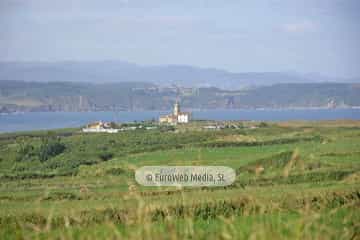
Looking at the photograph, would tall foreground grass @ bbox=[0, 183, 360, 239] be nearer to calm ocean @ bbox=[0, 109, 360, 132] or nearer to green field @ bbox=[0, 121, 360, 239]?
green field @ bbox=[0, 121, 360, 239]

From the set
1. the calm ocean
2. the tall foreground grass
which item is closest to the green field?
the tall foreground grass

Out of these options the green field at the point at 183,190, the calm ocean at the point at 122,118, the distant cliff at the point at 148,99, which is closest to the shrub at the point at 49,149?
the green field at the point at 183,190

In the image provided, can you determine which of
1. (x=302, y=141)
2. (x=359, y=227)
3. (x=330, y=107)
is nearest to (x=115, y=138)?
(x=302, y=141)

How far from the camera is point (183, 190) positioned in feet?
40.8

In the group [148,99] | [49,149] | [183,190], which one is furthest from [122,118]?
[183,190]

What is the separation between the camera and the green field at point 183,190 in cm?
714

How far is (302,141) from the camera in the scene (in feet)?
118

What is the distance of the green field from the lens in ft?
23.4

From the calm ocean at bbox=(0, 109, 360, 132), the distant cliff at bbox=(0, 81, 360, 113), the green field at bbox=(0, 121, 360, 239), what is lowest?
the calm ocean at bbox=(0, 109, 360, 132)

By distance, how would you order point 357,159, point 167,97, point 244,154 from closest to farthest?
1. point 357,159
2. point 244,154
3. point 167,97

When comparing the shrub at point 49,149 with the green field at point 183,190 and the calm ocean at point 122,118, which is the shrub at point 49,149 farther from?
the calm ocean at point 122,118

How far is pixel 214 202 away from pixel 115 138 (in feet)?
116

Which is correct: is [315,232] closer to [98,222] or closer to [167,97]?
[98,222]

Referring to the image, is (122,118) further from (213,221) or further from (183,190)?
(213,221)
